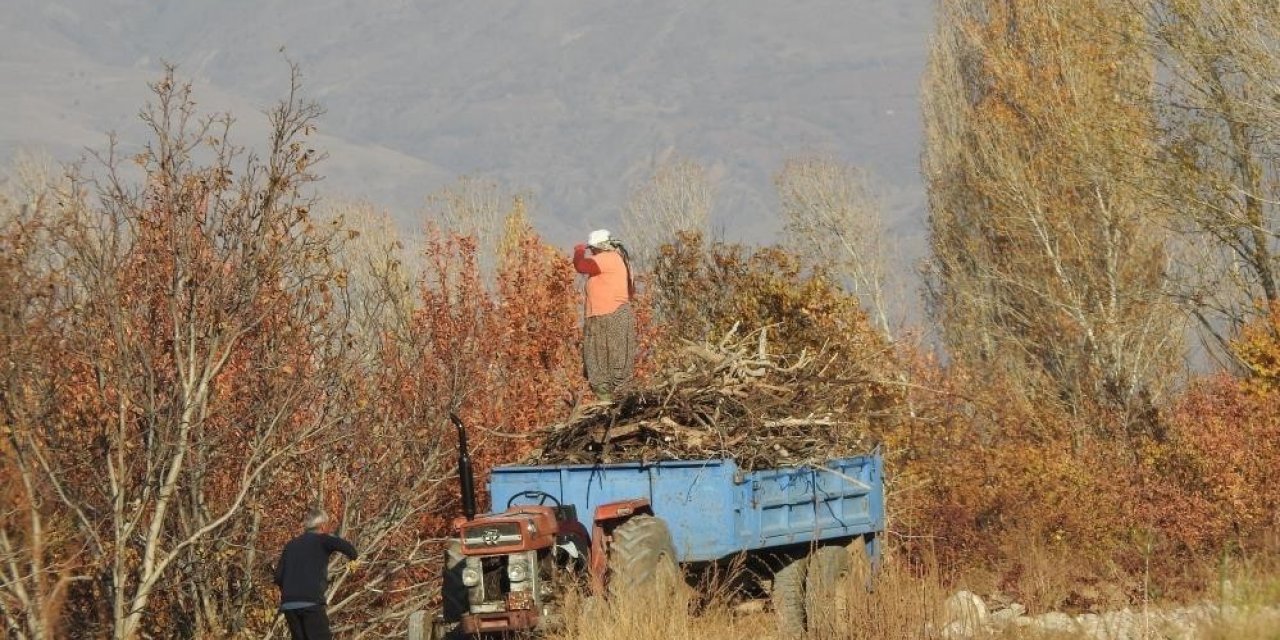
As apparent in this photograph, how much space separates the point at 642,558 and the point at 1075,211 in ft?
76.0

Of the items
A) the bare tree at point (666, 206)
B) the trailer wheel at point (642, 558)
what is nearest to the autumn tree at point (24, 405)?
the trailer wheel at point (642, 558)

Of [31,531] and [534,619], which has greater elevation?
[31,531]

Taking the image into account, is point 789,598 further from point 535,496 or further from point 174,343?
point 174,343

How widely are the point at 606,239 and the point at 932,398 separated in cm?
1522

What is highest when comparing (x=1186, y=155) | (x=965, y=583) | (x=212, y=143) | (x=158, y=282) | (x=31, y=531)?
(x=1186, y=155)

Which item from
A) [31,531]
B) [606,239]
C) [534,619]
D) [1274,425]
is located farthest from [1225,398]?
[31,531]

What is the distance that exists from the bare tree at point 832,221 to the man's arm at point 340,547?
4940cm

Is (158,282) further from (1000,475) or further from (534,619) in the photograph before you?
(1000,475)

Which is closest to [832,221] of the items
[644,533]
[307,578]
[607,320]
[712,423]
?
[607,320]

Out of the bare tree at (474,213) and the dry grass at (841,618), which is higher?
the bare tree at (474,213)

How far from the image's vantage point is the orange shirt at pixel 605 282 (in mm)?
15203

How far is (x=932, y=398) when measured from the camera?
29.3m

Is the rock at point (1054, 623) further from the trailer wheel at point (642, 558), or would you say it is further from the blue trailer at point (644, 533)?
the trailer wheel at point (642, 558)

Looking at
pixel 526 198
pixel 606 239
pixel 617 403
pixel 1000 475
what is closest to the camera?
pixel 617 403
